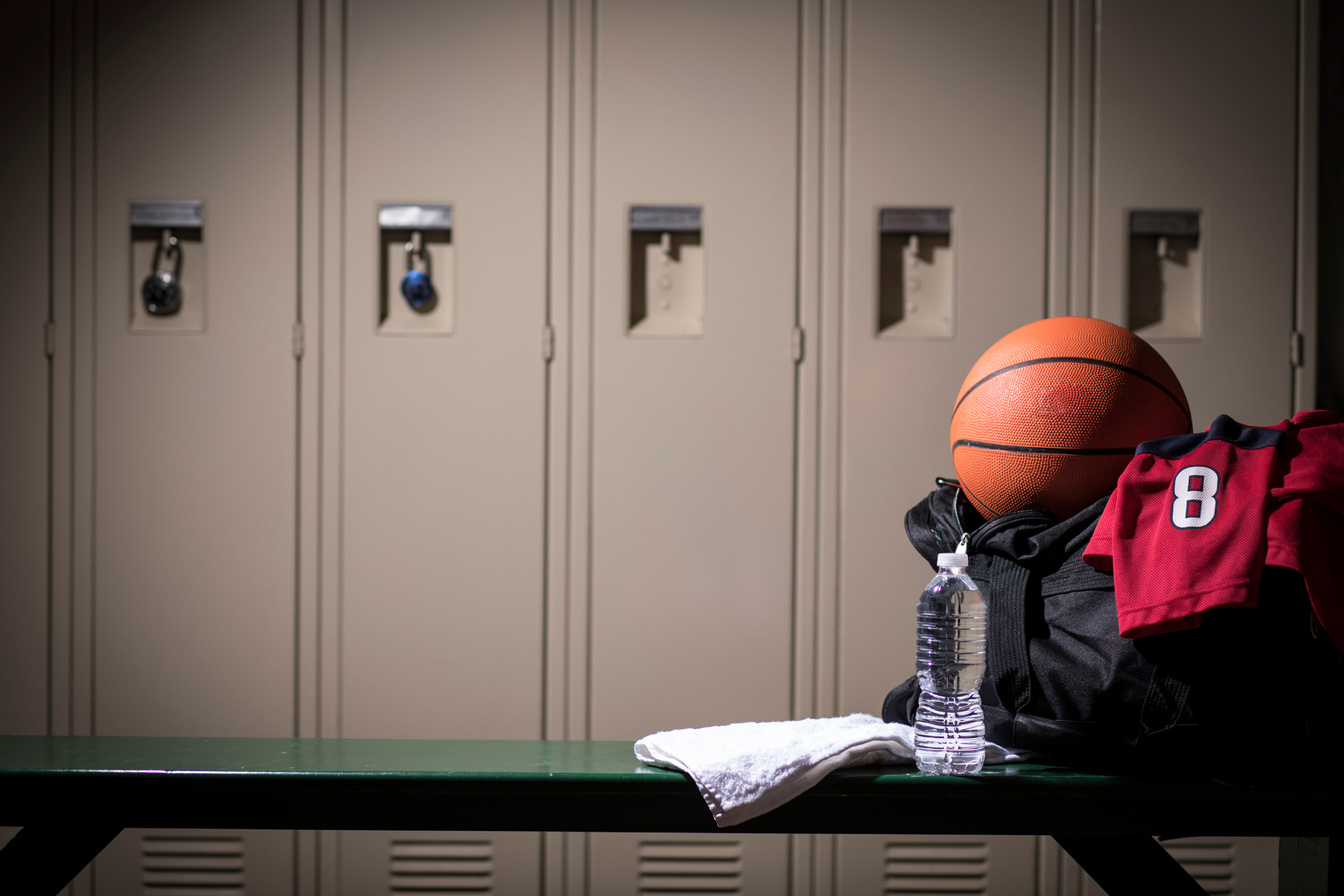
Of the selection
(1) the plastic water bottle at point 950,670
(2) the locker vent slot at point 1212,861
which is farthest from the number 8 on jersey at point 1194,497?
(2) the locker vent slot at point 1212,861

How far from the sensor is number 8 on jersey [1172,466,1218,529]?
968 mm

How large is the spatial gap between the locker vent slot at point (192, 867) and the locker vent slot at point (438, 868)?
0.41 meters

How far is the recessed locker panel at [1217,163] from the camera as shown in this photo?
2402 millimetres

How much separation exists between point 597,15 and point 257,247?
1.08 meters

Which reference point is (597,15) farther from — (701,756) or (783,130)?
(701,756)

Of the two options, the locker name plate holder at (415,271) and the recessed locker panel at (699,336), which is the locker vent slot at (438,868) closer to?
the recessed locker panel at (699,336)

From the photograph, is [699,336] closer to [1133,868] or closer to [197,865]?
[1133,868]

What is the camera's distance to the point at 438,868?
2348 millimetres

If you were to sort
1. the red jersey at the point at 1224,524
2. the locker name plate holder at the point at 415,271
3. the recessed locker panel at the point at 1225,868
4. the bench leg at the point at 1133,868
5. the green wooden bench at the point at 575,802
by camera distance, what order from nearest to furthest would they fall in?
the red jersey at the point at 1224,524
the green wooden bench at the point at 575,802
the bench leg at the point at 1133,868
the recessed locker panel at the point at 1225,868
the locker name plate holder at the point at 415,271

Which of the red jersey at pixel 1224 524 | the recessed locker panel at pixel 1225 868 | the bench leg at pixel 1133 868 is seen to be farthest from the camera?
the recessed locker panel at pixel 1225 868

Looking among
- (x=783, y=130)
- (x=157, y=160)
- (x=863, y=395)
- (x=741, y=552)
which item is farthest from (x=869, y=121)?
(x=157, y=160)

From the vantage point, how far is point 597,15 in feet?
7.93

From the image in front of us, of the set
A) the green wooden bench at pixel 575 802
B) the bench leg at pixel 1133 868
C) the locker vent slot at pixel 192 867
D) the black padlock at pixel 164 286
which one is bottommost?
the locker vent slot at pixel 192 867

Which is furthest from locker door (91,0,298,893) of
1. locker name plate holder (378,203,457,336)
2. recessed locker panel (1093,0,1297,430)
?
recessed locker panel (1093,0,1297,430)
